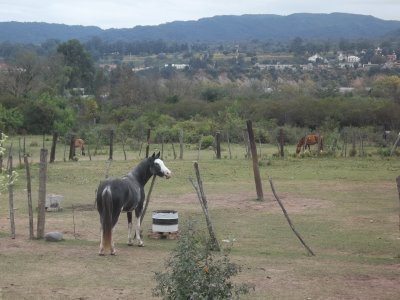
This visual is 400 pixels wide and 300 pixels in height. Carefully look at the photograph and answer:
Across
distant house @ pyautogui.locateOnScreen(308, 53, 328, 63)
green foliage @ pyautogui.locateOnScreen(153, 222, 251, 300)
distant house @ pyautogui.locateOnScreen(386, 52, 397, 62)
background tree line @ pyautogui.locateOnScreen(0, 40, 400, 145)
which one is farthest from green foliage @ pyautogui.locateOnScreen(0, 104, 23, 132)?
distant house @ pyautogui.locateOnScreen(386, 52, 397, 62)

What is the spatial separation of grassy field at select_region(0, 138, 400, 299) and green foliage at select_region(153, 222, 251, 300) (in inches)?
109

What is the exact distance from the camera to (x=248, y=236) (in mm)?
15594

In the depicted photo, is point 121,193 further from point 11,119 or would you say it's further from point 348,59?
point 348,59

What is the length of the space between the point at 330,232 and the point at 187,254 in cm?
928

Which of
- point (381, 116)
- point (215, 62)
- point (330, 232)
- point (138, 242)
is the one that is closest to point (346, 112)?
point (381, 116)

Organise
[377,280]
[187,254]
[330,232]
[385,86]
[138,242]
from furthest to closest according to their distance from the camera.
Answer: [385,86]
[330,232]
[138,242]
[377,280]
[187,254]

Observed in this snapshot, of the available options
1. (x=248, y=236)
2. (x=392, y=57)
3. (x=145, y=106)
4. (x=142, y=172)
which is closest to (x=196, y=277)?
(x=142, y=172)

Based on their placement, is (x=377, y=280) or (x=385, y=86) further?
(x=385, y=86)

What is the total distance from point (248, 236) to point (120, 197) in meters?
3.91

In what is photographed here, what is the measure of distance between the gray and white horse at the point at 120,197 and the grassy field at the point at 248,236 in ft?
1.45

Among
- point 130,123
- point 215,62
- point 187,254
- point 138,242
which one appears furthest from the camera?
point 215,62

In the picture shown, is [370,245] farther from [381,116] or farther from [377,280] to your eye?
[381,116]

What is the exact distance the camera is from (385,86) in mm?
76938

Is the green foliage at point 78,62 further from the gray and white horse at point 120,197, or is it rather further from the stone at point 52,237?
the stone at point 52,237
